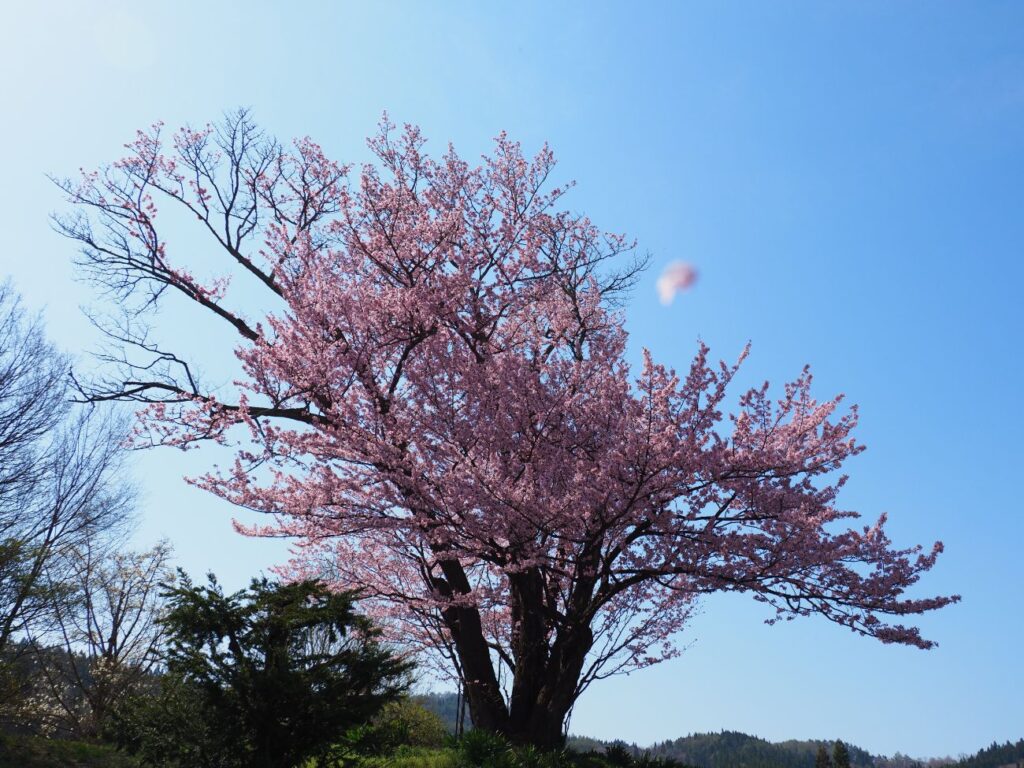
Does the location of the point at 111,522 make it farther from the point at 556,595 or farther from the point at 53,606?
the point at 556,595

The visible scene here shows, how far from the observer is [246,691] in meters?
8.47

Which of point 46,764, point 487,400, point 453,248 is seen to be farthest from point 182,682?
point 453,248

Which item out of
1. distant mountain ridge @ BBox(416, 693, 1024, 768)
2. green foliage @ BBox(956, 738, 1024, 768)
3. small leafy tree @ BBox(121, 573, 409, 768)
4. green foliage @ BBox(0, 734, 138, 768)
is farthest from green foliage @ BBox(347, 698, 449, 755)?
green foliage @ BBox(956, 738, 1024, 768)

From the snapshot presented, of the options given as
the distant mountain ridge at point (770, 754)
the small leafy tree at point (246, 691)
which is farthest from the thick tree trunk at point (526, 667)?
the distant mountain ridge at point (770, 754)

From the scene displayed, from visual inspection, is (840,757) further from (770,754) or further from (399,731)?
(770,754)

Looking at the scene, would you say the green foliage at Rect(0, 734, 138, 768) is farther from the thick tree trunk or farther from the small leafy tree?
the thick tree trunk

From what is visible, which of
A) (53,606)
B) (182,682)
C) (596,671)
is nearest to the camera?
(182,682)

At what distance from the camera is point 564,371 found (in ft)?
41.4

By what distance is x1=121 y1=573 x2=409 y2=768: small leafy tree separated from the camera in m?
8.43

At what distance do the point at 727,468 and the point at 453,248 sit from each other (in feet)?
21.5

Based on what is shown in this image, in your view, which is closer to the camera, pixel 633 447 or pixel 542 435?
pixel 633 447

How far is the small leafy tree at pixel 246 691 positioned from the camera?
8.43 meters

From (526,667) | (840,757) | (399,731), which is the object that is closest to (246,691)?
(399,731)

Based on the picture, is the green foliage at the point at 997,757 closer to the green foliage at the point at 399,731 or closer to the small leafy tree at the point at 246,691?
the green foliage at the point at 399,731
